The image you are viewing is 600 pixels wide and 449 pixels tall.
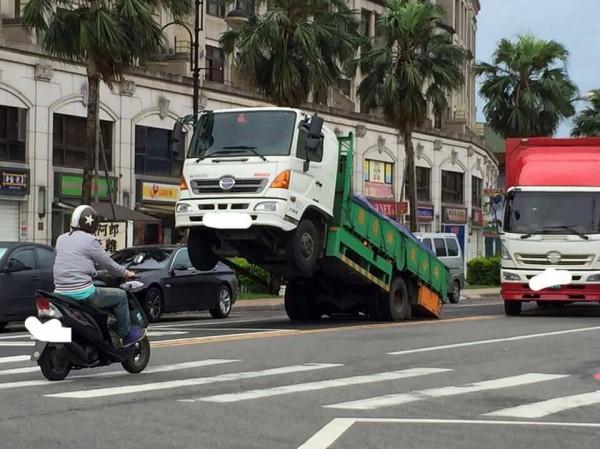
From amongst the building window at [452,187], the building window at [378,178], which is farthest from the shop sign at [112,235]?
the building window at [452,187]

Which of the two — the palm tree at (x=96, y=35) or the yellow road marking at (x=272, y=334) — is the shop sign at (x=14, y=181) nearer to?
the palm tree at (x=96, y=35)

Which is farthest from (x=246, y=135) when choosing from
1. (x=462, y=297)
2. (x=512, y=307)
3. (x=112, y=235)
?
(x=462, y=297)

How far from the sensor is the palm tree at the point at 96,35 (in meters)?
28.7

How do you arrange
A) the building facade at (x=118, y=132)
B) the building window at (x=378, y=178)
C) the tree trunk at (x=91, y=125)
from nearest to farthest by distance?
1. the tree trunk at (x=91, y=125)
2. the building facade at (x=118, y=132)
3. the building window at (x=378, y=178)

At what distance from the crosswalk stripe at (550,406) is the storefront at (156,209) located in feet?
99.3

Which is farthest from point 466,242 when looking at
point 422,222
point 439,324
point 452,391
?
point 452,391

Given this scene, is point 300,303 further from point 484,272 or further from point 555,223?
point 484,272

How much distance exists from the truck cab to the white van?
16.0 meters

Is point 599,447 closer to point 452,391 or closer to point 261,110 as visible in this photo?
point 452,391

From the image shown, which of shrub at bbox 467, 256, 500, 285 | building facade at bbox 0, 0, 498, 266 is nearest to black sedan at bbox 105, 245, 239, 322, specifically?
building facade at bbox 0, 0, 498, 266

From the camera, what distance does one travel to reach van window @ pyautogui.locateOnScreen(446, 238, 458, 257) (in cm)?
3644

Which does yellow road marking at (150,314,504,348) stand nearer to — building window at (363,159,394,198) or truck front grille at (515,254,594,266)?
truck front grille at (515,254,594,266)

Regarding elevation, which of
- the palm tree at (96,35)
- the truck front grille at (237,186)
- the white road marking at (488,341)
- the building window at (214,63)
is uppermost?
the building window at (214,63)

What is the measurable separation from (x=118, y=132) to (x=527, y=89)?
20559 millimetres
